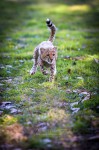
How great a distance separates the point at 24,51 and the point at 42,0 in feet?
66.7

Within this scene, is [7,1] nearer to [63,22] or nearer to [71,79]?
[63,22]

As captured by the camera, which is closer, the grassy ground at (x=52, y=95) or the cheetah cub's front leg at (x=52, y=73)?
the grassy ground at (x=52, y=95)

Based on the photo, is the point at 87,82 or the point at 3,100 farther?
the point at 87,82

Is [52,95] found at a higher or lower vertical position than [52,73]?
lower

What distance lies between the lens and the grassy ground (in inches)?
213

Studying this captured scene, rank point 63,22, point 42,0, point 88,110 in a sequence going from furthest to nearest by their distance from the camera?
point 42,0, point 63,22, point 88,110

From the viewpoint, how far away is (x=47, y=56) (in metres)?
7.78

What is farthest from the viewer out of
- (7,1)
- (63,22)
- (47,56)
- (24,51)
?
(7,1)

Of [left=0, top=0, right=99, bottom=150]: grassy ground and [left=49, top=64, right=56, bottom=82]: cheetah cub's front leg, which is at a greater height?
[left=49, top=64, right=56, bottom=82]: cheetah cub's front leg

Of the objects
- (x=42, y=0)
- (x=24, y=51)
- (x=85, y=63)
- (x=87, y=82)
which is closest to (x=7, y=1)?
(x=42, y=0)

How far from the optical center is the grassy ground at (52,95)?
5.40 metres

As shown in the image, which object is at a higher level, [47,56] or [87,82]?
[47,56]

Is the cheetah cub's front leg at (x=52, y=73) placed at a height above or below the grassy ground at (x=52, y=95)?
above

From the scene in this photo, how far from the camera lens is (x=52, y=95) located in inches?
285
